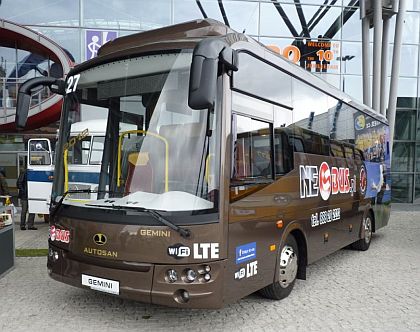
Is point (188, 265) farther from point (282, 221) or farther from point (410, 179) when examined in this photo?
point (410, 179)

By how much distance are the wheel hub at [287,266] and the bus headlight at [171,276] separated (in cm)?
170

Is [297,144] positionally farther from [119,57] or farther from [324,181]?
[119,57]

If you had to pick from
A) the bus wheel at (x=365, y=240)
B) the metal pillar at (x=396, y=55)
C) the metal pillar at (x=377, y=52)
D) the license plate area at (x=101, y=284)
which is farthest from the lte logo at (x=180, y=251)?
the metal pillar at (x=377, y=52)

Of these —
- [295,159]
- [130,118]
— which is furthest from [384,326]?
[130,118]

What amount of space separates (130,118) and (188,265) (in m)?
1.66

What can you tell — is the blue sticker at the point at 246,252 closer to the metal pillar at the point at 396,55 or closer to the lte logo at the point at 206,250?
the lte logo at the point at 206,250

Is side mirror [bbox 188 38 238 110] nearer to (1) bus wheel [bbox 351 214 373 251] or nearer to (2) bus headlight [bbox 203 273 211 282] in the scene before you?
(2) bus headlight [bbox 203 273 211 282]

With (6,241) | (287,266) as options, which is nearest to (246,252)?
(287,266)

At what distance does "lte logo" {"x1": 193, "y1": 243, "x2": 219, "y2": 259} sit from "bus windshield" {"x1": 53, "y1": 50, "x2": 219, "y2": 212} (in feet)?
1.13

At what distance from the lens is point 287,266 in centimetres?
505

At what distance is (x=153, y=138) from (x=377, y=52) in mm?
12696

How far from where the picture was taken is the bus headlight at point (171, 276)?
3.70 meters

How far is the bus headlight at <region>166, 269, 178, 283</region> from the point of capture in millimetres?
3697

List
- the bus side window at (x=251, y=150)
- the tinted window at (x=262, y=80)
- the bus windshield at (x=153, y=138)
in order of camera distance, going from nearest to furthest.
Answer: the bus windshield at (x=153, y=138), the bus side window at (x=251, y=150), the tinted window at (x=262, y=80)
